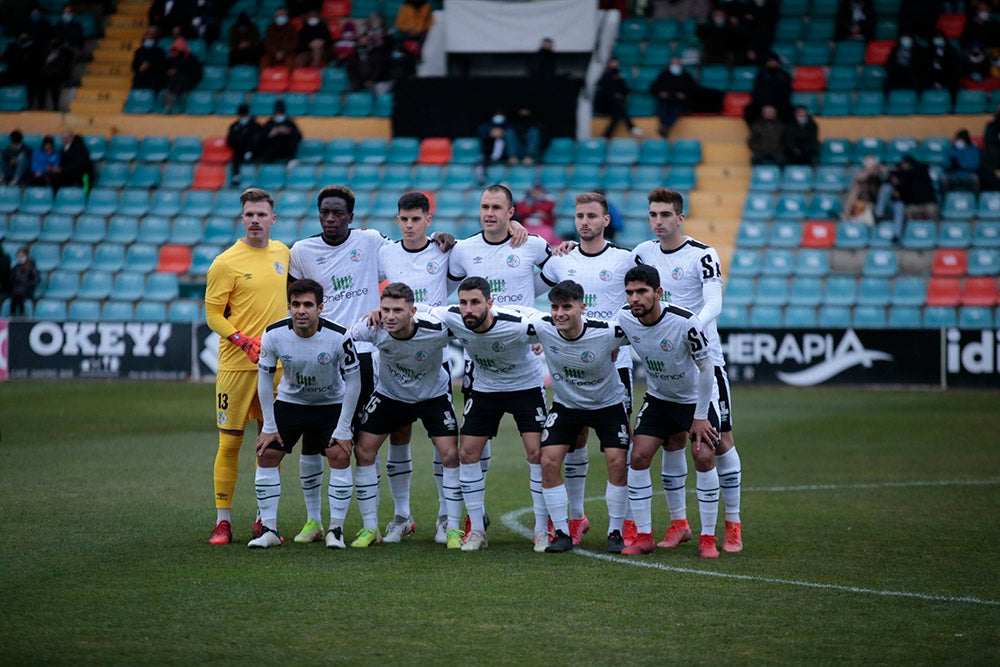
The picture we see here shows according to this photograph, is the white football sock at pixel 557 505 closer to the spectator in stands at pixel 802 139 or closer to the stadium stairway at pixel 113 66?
the spectator in stands at pixel 802 139

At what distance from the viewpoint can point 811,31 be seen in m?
28.8

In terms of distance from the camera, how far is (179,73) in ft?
94.7

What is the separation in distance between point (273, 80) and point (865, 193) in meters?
13.6

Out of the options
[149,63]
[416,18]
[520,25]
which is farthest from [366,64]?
[149,63]

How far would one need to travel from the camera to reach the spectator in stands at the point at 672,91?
88.7 feet

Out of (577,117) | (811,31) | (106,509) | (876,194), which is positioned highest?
(811,31)

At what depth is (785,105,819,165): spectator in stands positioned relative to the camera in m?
26.0

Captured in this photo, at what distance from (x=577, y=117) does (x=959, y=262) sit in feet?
27.5

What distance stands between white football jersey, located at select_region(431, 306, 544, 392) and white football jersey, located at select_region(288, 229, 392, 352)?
808mm

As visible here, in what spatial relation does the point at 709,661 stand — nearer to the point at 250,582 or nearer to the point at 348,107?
the point at 250,582

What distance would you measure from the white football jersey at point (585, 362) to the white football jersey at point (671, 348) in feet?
0.42

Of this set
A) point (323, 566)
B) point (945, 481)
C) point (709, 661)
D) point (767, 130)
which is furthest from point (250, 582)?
point (767, 130)

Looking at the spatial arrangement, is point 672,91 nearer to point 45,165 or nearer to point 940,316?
point 940,316

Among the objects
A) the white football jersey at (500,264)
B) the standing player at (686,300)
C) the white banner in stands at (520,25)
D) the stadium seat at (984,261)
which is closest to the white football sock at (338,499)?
the white football jersey at (500,264)
